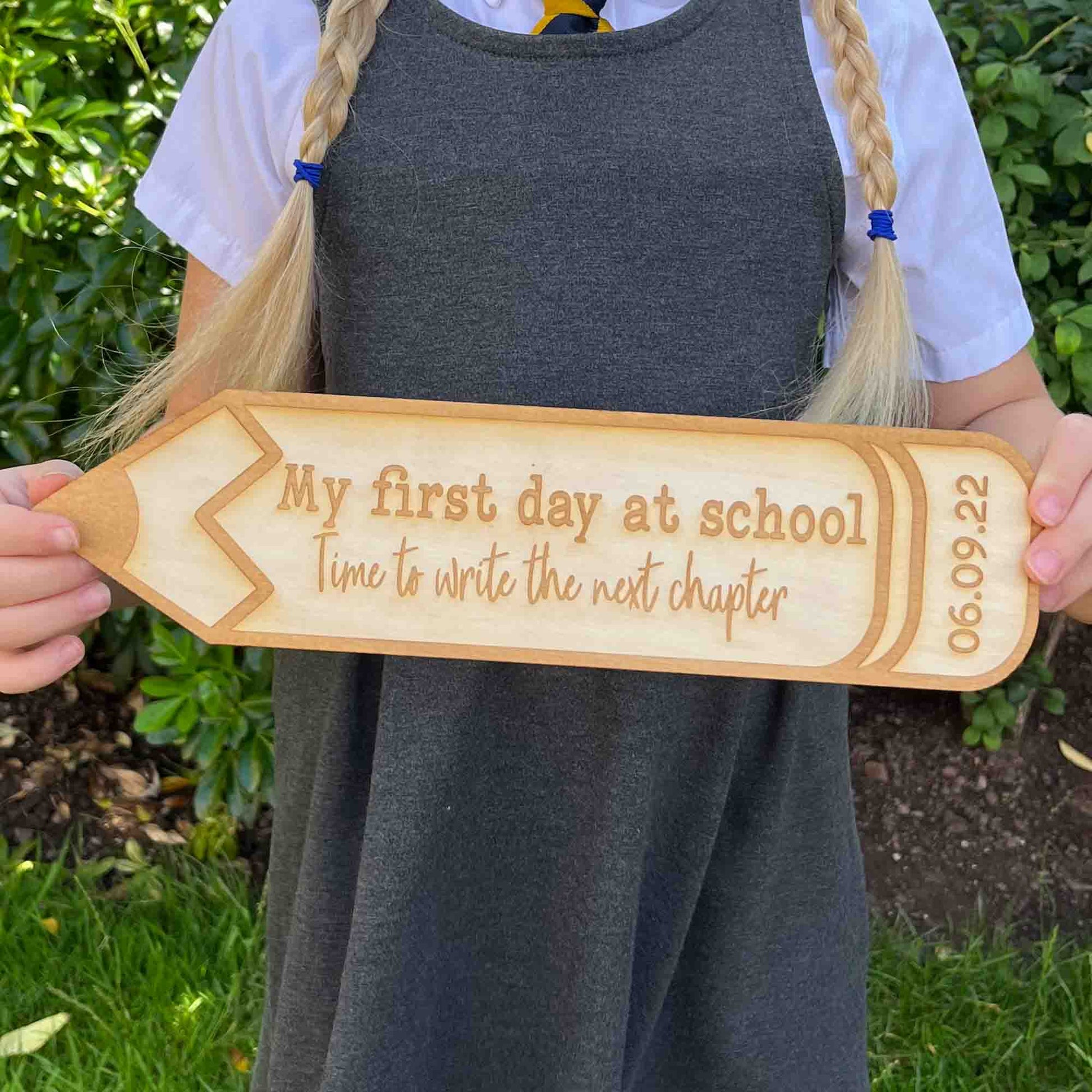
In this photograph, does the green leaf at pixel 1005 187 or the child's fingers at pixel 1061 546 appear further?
the green leaf at pixel 1005 187

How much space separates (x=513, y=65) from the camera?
836mm

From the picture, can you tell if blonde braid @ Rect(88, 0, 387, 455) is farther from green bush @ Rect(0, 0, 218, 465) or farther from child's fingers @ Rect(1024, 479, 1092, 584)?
green bush @ Rect(0, 0, 218, 465)

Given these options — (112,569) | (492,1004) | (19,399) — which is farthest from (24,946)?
(112,569)

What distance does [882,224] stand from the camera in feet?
2.68

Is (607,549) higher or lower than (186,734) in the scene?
higher

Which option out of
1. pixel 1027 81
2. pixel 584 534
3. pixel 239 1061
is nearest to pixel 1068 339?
pixel 1027 81

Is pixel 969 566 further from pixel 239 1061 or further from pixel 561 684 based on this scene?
pixel 239 1061

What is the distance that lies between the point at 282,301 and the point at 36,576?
273mm

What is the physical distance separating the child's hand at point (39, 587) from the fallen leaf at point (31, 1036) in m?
1.16

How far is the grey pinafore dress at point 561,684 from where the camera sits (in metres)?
0.83

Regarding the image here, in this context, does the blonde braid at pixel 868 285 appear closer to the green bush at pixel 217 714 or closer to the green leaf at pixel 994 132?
the green leaf at pixel 994 132

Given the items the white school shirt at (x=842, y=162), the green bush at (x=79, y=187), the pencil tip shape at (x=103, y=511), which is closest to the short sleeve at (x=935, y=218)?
the white school shirt at (x=842, y=162)

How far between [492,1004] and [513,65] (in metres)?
0.76

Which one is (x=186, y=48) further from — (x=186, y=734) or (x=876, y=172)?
(x=876, y=172)
